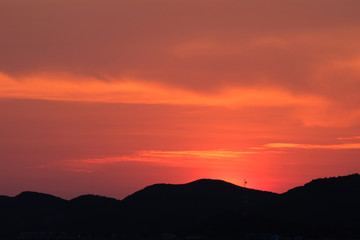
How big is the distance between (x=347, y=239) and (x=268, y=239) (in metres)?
20.6

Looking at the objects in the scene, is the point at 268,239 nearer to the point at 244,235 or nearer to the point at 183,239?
the point at 244,235

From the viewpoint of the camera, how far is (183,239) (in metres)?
200

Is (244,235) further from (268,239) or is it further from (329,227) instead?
(329,227)

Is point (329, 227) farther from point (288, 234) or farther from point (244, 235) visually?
point (244, 235)

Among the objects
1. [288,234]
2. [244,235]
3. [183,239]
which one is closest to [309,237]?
[288,234]

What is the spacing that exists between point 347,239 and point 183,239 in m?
47.9

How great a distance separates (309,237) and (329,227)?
8863 millimetres

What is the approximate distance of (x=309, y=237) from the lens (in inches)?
7628

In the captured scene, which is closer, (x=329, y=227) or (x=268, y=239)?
(x=268, y=239)

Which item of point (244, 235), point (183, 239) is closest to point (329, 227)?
point (244, 235)

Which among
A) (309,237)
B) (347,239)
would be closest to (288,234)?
(309,237)

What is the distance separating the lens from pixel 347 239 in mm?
178625

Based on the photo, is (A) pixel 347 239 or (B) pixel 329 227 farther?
(B) pixel 329 227

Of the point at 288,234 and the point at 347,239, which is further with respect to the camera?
the point at 288,234
